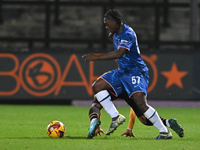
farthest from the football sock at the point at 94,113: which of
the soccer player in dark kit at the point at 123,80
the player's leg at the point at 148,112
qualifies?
the player's leg at the point at 148,112

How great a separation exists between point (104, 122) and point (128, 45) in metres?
3.31

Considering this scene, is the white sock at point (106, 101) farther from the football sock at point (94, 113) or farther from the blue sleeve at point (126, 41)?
the blue sleeve at point (126, 41)

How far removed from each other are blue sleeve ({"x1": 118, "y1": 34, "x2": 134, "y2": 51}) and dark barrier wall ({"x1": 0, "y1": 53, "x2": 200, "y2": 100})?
7130mm

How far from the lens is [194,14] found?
15250 millimetres

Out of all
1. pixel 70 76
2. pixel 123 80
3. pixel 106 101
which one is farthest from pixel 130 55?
pixel 70 76

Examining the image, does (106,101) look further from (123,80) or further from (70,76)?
(70,76)

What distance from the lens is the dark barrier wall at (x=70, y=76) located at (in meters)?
13.4

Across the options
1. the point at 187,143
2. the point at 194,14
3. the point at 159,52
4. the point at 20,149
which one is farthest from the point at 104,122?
the point at 194,14

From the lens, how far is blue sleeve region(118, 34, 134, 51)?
626 cm

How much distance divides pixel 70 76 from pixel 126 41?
7.29 meters

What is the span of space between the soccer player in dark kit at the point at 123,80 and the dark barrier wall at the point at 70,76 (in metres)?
6.92

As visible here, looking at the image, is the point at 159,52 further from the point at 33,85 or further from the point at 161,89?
the point at 33,85

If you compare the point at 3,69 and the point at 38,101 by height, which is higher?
the point at 3,69

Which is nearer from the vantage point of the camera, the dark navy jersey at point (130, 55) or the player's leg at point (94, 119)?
the player's leg at point (94, 119)
